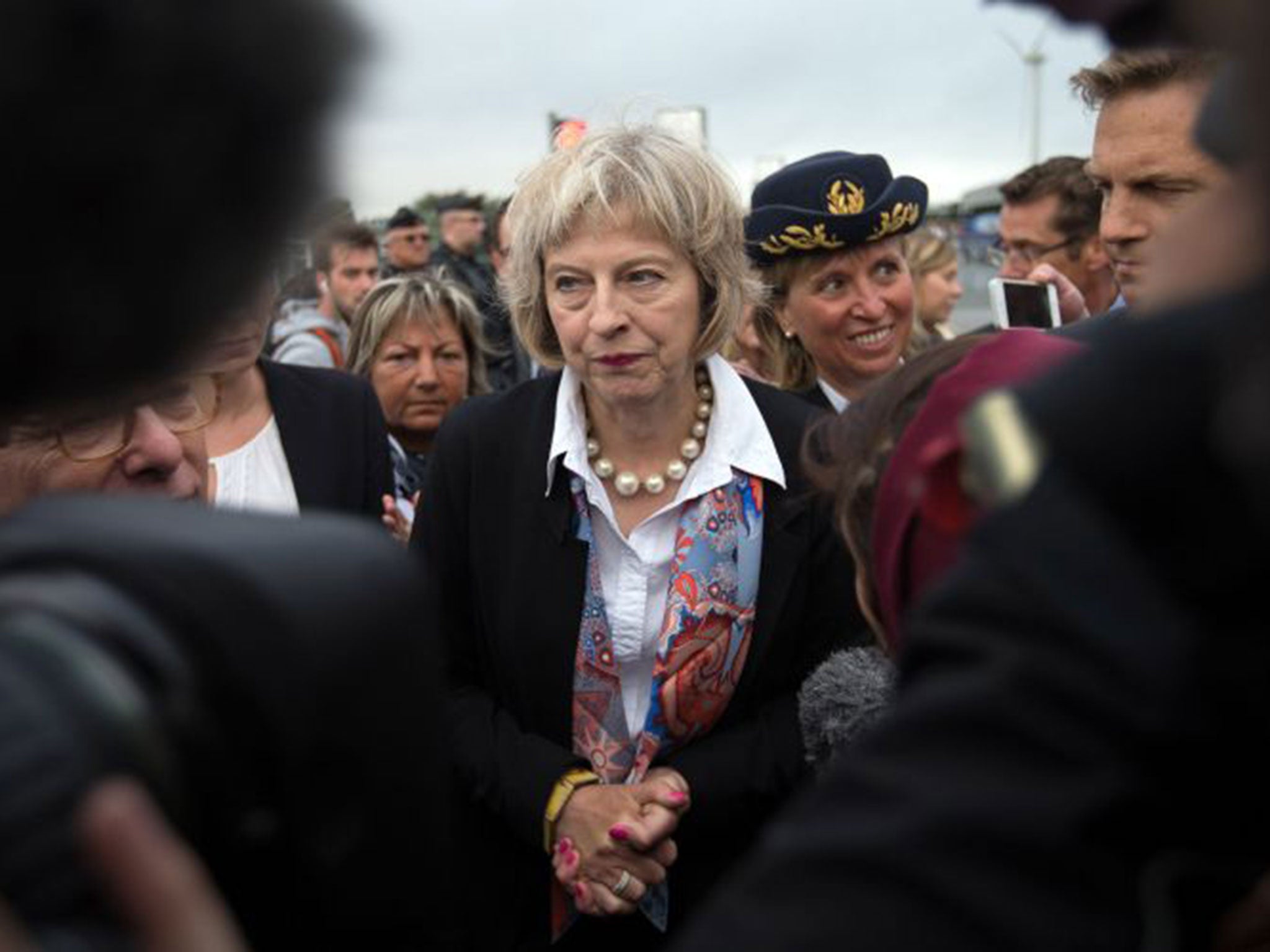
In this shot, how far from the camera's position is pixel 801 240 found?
336 cm

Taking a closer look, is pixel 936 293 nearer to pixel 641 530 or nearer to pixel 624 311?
pixel 624 311

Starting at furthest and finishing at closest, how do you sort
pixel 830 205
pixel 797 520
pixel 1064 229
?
pixel 1064 229
pixel 830 205
pixel 797 520

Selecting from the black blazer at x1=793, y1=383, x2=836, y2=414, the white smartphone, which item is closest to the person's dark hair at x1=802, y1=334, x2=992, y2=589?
the black blazer at x1=793, y1=383, x2=836, y2=414

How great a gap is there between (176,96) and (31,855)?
357 mm

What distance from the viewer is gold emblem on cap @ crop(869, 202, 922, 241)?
3.36m

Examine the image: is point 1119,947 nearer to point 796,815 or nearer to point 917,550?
point 796,815

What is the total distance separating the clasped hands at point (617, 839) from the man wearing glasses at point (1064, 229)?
2.81 m

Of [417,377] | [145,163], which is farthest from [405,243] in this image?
[145,163]

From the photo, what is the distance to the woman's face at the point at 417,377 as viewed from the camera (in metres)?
3.92

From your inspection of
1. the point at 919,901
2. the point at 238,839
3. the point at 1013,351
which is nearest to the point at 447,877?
the point at 238,839

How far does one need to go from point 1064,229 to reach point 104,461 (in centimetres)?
352

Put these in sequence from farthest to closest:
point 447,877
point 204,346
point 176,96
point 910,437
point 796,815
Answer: point 910,437
point 447,877
point 796,815
point 204,346
point 176,96

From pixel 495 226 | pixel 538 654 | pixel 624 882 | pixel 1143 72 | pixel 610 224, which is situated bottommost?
pixel 624 882

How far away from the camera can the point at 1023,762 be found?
2.25 feet
